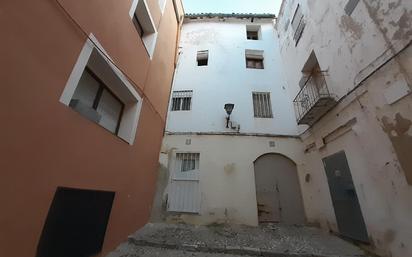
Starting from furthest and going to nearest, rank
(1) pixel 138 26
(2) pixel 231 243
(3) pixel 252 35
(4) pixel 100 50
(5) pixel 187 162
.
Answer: (3) pixel 252 35 < (5) pixel 187 162 < (1) pixel 138 26 < (2) pixel 231 243 < (4) pixel 100 50

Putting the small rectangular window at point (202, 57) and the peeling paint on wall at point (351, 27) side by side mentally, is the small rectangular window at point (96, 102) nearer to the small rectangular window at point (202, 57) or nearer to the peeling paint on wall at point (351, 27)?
the small rectangular window at point (202, 57)

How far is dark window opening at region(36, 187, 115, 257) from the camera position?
2.23m

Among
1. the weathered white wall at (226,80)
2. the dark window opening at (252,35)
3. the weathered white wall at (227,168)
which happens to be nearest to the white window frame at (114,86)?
the weathered white wall at (227,168)

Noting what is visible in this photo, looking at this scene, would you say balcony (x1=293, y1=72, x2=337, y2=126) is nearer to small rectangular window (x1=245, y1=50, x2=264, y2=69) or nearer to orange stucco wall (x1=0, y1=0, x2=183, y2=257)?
small rectangular window (x1=245, y1=50, x2=264, y2=69)

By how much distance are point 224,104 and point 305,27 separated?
414 cm

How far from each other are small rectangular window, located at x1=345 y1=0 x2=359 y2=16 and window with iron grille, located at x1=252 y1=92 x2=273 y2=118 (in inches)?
142

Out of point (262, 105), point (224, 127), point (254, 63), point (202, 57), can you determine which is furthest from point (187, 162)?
point (254, 63)

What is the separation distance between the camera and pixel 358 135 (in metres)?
4.06

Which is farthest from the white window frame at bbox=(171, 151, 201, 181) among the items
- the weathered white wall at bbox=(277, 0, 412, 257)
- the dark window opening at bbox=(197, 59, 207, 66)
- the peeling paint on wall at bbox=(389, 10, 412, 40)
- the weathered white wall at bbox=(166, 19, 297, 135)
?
the peeling paint on wall at bbox=(389, 10, 412, 40)

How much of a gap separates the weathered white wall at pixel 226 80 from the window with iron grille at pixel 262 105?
0.17 m

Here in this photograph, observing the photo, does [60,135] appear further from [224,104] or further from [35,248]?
[224,104]

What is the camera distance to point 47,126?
2.17 meters

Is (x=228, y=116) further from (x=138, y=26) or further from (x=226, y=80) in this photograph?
(x=138, y=26)

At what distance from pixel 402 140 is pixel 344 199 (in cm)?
210
